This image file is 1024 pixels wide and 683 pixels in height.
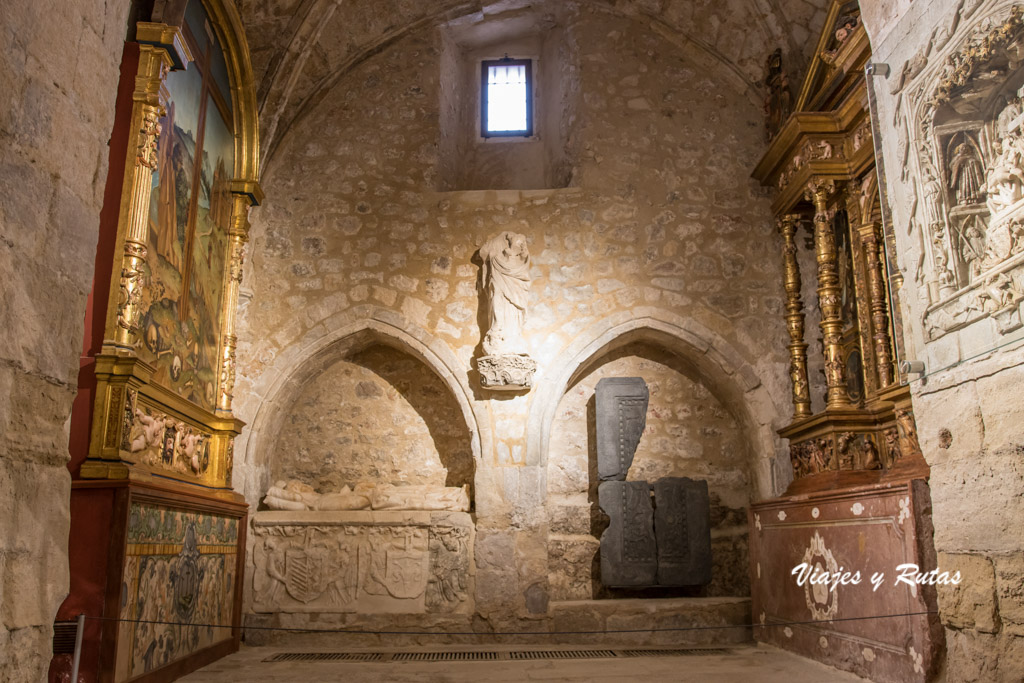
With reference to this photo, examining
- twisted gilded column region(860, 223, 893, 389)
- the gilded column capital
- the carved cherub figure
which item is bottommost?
the carved cherub figure

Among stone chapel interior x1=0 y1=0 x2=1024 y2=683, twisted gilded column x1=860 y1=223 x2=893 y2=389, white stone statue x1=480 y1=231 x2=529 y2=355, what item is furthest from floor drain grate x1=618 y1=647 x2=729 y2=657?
white stone statue x1=480 y1=231 x2=529 y2=355

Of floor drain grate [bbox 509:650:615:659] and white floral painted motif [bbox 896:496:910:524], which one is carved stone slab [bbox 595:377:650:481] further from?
white floral painted motif [bbox 896:496:910:524]

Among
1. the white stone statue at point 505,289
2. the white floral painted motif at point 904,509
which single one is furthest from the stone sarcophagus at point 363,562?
the white floral painted motif at point 904,509

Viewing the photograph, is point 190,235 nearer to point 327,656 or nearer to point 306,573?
point 306,573

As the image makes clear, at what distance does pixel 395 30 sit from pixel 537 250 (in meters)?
2.50

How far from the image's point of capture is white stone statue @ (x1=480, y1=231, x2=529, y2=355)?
254 inches

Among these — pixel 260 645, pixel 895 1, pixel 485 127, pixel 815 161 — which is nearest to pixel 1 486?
pixel 895 1

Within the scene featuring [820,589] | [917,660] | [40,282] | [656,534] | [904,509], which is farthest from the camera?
[656,534]

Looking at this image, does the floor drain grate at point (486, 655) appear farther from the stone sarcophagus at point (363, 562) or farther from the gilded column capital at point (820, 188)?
the gilded column capital at point (820, 188)

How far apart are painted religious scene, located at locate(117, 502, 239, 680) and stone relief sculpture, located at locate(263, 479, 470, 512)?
57 centimetres

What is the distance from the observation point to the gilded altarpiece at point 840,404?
414 centimetres

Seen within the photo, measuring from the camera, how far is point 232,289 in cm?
617

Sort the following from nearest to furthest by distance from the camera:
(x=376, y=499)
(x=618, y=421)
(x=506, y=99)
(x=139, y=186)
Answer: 1. (x=139, y=186)
2. (x=376, y=499)
3. (x=618, y=421)
4. (x=506, y=99)

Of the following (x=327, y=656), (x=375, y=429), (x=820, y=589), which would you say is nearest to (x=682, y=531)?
(x=820, y=589)
